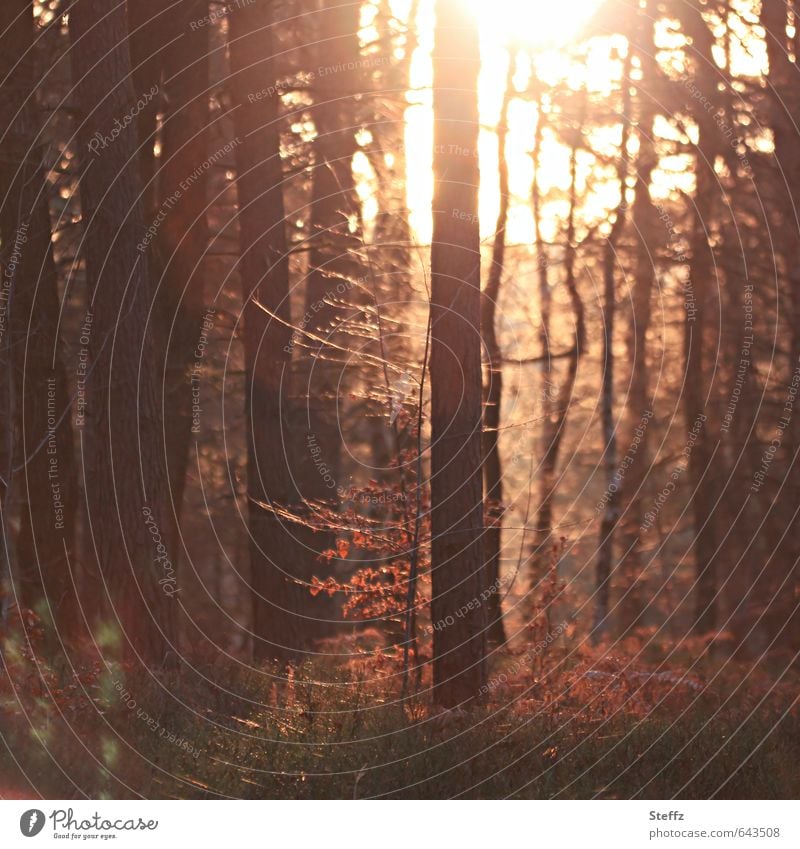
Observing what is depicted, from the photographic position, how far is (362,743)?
8.96 metres

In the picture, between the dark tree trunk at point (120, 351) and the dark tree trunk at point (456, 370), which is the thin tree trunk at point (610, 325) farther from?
the dark tree trunk at point (120, 351)

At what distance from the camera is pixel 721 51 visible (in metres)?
16.3

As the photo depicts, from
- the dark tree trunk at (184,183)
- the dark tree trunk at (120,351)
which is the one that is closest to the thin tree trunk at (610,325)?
the dark tree trunk at (184,183)

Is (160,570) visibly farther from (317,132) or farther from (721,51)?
(721,51)

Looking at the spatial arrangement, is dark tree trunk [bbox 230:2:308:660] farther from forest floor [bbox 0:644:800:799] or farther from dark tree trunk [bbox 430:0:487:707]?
forest floor [bbox 0:644:800:799]

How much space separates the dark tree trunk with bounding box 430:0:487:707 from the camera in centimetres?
1047

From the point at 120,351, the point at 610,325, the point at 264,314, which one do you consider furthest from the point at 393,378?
the point at 610,325

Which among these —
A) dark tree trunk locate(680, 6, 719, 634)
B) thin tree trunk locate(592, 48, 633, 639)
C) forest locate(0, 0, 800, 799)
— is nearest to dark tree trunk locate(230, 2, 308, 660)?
forest locate(0, 0, 800, 799)

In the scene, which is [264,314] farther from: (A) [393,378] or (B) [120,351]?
(B) [120,351]

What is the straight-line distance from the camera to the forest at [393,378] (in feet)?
31.3

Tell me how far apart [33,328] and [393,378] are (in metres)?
4.04

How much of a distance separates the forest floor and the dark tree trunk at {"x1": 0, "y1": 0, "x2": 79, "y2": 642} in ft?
10.8

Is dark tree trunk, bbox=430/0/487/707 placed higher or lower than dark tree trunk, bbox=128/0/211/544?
lower
